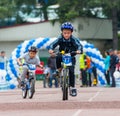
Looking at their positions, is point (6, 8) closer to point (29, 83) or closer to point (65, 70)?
point (29, 83)

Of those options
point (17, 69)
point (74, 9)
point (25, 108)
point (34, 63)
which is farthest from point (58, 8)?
point (25, 108)

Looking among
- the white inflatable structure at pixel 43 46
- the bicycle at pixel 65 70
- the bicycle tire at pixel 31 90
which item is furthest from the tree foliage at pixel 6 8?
the bicycle at pixel 65 70

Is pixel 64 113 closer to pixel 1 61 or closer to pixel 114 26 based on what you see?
pixel 1 61

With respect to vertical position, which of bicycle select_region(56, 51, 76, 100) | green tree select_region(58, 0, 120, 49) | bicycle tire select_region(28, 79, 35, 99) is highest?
green tree select_region(58, 0, 120, 49)

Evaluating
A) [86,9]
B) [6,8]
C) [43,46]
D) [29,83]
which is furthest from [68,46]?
[6,8]

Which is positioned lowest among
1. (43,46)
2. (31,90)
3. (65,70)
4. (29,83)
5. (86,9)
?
(31,90)

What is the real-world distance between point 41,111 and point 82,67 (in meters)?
15.8

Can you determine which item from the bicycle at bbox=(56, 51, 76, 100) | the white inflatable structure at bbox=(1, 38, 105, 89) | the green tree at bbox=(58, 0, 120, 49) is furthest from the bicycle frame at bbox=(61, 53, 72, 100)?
the green tree at bbox=(58, 0, 120, 49)

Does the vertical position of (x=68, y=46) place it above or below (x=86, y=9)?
below

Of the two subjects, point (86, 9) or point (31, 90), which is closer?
point (31, 90)

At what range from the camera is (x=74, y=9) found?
45.2 metres

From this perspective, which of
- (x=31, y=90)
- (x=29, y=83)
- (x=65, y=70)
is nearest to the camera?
(x=65, y=70)

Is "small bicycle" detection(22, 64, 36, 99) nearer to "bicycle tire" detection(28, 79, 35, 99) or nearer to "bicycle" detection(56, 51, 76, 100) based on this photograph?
"bicycle tire" detection(28, 79, 35, 99)

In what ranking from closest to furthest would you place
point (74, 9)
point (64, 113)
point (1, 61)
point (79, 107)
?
point (64, 113)
point (79, 107)
point (1, 61)
point (74, 9)
